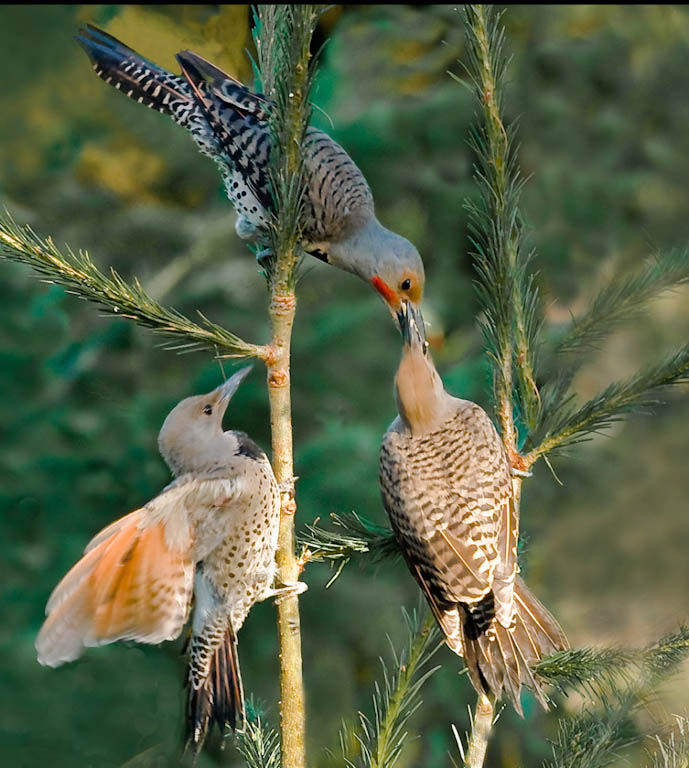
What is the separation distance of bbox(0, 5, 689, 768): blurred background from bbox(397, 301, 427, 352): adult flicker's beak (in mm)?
649

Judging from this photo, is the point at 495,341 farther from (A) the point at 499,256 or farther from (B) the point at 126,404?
(B) the point at 126,404

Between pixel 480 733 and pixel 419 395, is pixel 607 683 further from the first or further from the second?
pixel 419 395

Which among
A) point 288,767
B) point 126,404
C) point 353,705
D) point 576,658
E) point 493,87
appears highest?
point 493,87

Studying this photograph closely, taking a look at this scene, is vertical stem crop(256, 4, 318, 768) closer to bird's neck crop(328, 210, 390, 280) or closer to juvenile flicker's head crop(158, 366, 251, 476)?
juvenile flicker's head crop(158, 366, 251, 476)

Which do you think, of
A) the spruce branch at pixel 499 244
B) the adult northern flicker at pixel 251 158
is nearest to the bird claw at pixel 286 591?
the spruce branch at pixel 499 244

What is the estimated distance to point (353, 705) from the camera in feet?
6.45

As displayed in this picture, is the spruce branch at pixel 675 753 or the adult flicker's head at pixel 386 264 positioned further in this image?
the adult flicker's head at pixel 386 264

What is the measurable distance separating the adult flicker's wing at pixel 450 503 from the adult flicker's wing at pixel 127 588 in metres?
0.23

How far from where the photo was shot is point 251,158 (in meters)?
1.14

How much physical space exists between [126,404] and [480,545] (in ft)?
3.90

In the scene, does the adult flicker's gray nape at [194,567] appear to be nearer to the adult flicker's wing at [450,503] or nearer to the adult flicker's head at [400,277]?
the adult flicker's wing at [450,503]

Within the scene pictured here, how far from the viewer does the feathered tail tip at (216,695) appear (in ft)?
3.62

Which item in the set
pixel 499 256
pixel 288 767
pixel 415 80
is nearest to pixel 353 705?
pixel 288 767

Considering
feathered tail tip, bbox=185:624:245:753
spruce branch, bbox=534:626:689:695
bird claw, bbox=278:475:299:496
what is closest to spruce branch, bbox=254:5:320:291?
bird claw, bbox=278:475:299:496
